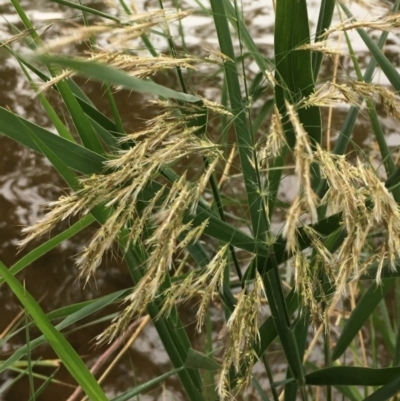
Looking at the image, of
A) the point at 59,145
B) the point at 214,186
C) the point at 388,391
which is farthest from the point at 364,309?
the point at 59,145

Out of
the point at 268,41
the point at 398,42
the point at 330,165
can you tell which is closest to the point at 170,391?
the point at 330,165

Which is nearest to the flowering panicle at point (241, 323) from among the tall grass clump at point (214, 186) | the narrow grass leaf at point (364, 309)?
the tall grass clump at point (214, 186)

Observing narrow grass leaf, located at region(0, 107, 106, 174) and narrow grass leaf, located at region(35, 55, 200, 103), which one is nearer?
narrow grass leaf, located at region(35, 55, 200, 103)

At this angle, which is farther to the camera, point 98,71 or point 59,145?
point 59,145

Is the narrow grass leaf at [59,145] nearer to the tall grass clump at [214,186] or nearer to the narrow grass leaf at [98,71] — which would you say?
the tall grass clump at [214,186]

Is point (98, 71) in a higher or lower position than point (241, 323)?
higher

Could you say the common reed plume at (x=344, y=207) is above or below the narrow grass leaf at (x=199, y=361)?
above

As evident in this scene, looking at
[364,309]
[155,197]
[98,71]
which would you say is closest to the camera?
[98,71]

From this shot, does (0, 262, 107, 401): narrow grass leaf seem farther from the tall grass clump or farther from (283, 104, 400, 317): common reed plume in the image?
(283, 104, 400, 317): common reed plume

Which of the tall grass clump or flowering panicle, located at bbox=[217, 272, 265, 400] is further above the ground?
the tall grass clump

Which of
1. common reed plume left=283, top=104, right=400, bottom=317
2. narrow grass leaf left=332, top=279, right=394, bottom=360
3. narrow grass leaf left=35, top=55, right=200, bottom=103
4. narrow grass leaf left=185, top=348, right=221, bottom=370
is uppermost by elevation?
narrow grass leaf left=35, top=55, right=200, bottom=103

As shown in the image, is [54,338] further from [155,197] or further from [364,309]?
[364,309]

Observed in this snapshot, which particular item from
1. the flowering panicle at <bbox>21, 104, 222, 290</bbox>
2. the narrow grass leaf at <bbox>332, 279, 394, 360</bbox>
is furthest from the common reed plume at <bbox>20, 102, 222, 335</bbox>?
the narrow grass leaf at <bbox>332, 279, 394, 360</bbox>
